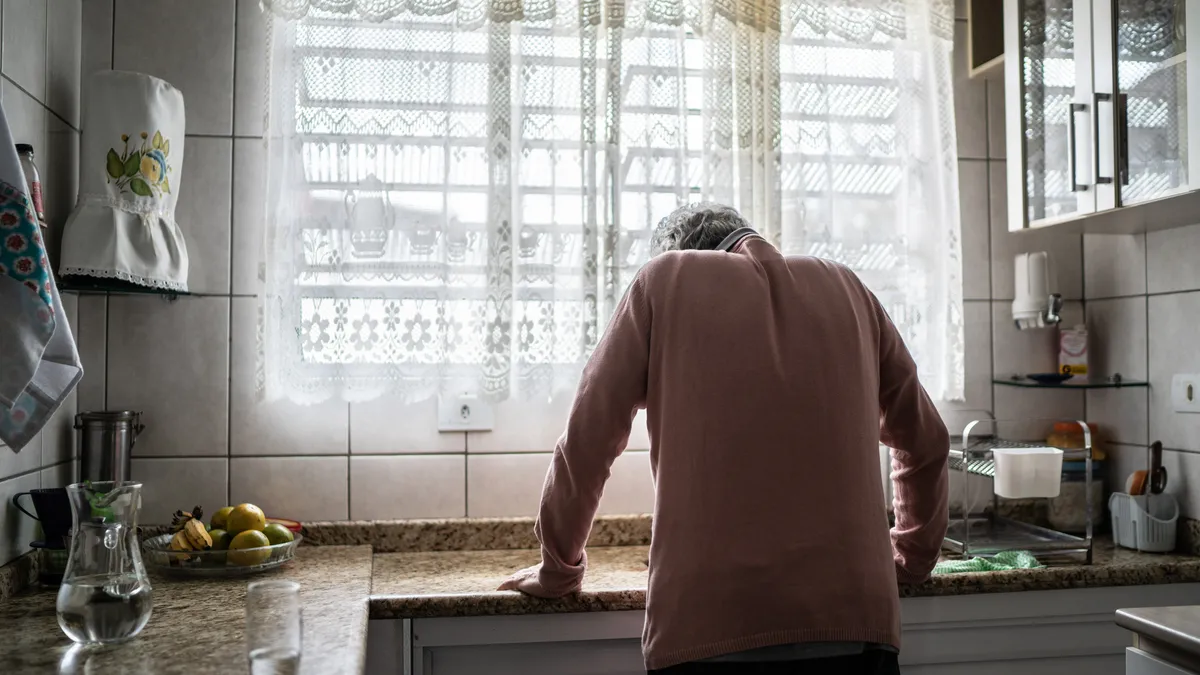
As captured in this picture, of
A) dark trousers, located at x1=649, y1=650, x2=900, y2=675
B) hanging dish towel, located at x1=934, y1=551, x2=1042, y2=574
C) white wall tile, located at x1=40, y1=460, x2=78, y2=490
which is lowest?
dark trousers, located at x1=649, y1=650, x2=900, y2=675

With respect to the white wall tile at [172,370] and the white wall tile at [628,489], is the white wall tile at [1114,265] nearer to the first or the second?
the white wall tile at [628,489]

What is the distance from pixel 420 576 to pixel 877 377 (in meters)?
1.00

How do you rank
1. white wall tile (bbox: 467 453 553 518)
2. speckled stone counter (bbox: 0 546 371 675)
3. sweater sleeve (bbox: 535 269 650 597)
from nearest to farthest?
speckled stone counter (bbox: 0 546 371 675) < sweater sleeve (bbox: 535 269 650 597) < white wall tile (bbox: 467 453 553 518)

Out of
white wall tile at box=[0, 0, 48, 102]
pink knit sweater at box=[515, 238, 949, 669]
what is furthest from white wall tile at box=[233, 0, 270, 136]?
pink knit sweater at box=[515, 238, 949, 669]

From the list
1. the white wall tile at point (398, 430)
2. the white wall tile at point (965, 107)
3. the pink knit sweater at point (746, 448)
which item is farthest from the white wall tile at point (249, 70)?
the white wall tile at point (965, 107)

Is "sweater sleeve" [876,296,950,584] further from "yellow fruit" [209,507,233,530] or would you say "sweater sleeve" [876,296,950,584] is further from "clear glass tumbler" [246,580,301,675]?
"yellow fruit" [209,507,233,530]

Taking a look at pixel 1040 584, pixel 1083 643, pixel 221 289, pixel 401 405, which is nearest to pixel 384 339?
pixel 401 405

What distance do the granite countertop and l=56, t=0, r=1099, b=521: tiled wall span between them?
116 cm

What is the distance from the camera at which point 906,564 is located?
1.77m

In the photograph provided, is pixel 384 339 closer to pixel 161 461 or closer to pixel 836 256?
pixel 161 461

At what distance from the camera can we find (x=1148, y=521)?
2.11m

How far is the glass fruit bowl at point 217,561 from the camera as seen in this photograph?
5.87ft

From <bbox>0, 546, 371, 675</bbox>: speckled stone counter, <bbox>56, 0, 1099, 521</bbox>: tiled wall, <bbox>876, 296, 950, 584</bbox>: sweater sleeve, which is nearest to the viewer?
<bbox>0, 546, 371, 675</bbox>: speckled stone counter

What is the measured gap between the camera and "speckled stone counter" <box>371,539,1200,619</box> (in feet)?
5.60
